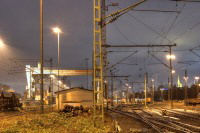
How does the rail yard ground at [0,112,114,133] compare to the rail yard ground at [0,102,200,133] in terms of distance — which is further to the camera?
the rail yard ground at [0,102,200,133]

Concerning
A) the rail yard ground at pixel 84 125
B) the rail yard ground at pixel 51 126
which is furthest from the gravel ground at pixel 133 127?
the rail yard ground at pixel 51 126

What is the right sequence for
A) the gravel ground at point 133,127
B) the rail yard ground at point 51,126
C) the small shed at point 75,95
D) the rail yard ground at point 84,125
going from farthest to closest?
the small shed at point 75,95
the gravel ground at point 133,127
the rail yard ground at point 84,125
the rail yard ground at point 51,126

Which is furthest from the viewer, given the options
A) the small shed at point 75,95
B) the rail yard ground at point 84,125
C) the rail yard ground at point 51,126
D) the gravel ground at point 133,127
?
the small shed at point 75,95

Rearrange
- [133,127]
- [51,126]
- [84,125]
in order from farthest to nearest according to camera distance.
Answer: [133,127]
[51,126]
[84,125]

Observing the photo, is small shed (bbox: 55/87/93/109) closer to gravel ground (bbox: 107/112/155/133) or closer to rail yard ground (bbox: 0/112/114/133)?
gravel ground (bbox: 107/112/155/133)

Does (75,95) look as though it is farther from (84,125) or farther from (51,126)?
(84,125)

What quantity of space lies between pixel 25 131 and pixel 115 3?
37.1 ft

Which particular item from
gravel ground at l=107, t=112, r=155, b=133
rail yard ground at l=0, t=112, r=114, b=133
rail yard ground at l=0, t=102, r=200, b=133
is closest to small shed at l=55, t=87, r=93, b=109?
rail yard ground at l=0, t=102, r=200, b=133

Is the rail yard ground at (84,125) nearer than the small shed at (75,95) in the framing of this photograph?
Yes

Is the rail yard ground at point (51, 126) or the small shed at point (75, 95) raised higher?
the small shed at point (75, 95)

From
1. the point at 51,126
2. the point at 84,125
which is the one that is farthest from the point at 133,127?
the point at 51,126

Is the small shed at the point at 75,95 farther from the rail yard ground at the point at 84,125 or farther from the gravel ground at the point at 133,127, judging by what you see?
the gravel ground at the point at 133,127

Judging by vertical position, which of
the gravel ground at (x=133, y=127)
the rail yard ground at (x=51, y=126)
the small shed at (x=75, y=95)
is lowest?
the gravel ground at (x=133, y=127)

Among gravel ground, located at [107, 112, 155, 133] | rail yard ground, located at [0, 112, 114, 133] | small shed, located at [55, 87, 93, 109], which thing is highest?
small shed, located at [55, 87, 93, 109]
